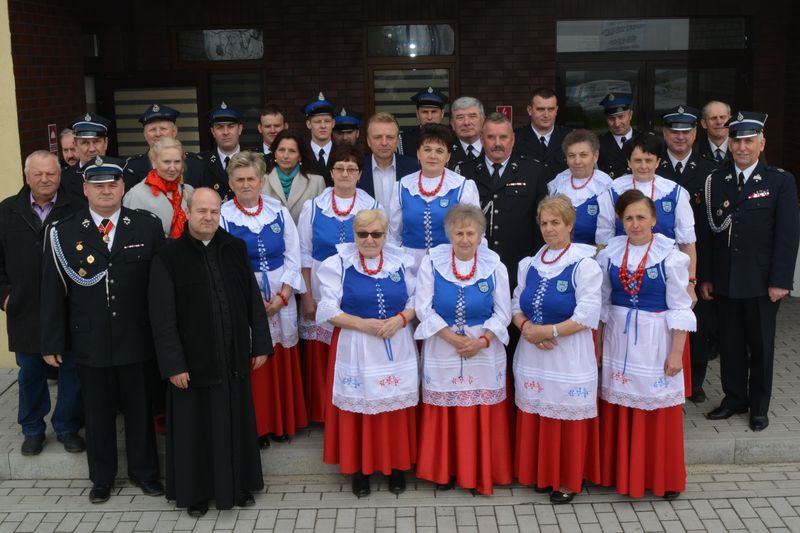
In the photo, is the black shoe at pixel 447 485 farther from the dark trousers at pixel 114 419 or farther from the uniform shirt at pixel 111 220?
the uniform shirt at pixel 111 220

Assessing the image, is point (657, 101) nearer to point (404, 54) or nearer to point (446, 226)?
point (404, 54)

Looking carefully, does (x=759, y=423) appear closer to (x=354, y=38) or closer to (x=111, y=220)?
(x=111, y=220)

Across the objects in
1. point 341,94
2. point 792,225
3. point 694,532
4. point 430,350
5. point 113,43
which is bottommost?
point 694,532

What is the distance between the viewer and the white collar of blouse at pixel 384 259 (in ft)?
17.2

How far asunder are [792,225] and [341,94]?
5505 mm

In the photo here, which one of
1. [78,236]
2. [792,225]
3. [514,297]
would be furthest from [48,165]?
[792,225]

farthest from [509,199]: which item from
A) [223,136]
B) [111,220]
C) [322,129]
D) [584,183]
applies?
[111,220]

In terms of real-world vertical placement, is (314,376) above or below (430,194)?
below

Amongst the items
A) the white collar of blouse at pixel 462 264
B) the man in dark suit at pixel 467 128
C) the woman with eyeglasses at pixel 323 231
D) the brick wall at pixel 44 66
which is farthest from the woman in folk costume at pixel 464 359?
the brick wall at pixel 44 66

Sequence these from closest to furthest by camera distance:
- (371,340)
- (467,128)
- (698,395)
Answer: (371,340)
(698,395)
(467,128)

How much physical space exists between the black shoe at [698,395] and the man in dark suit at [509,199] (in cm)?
171

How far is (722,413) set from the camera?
6.16 m

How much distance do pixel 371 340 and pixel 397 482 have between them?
98 cm

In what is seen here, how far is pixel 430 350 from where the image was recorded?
Answer: 210 inches
